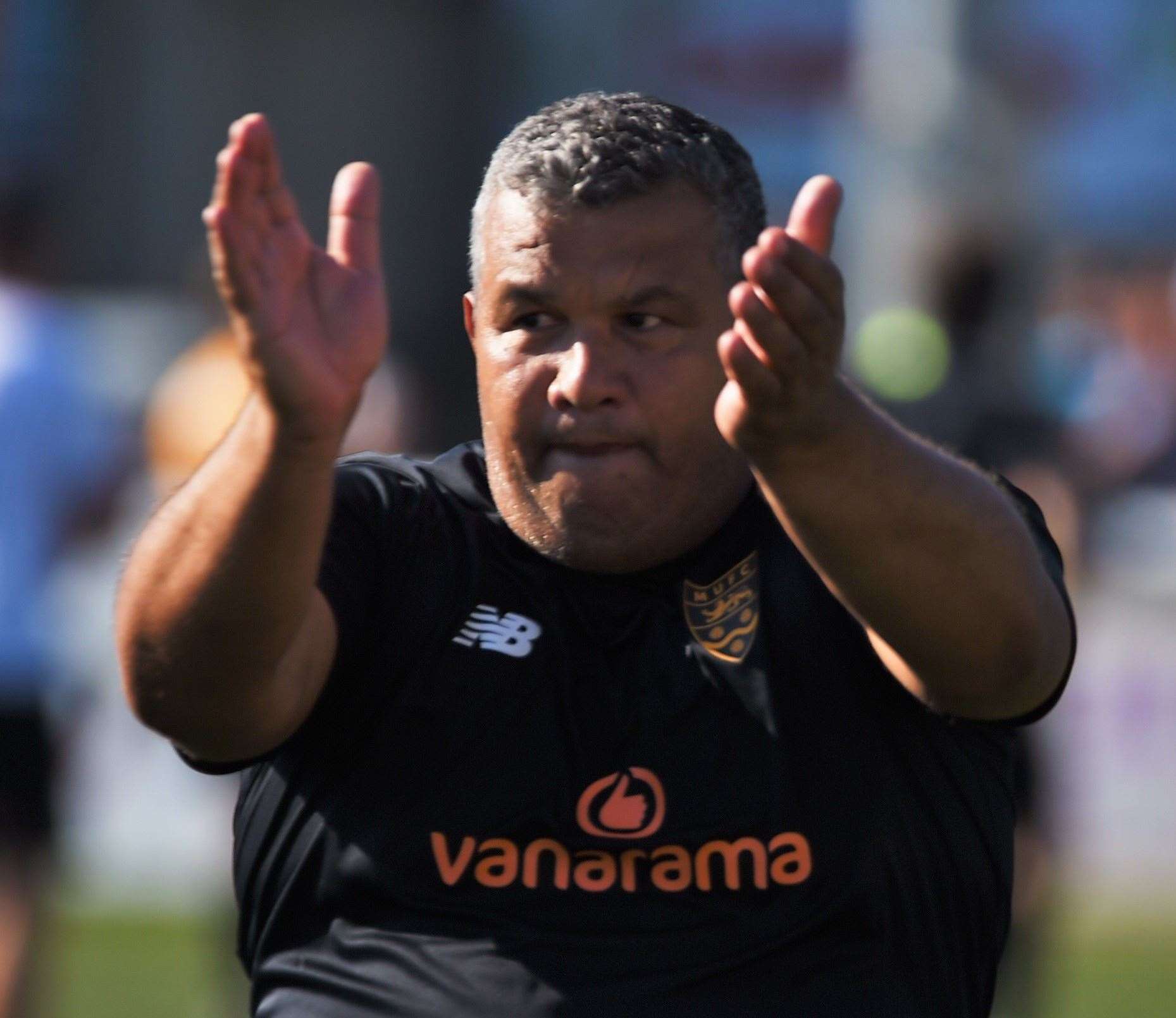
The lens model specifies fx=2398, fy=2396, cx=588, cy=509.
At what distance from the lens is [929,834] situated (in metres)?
2.96

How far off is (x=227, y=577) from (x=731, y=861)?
2.32 ft

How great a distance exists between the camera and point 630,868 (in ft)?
9.44

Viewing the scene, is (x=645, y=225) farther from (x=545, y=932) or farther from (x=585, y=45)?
(x=585, y=45)

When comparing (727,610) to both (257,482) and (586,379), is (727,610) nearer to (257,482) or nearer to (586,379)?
(586,379)

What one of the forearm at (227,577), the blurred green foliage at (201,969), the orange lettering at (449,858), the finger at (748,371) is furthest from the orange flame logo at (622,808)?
the blurred green foliage at (201,969)

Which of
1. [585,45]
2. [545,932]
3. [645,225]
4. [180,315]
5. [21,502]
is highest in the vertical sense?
[585,45]

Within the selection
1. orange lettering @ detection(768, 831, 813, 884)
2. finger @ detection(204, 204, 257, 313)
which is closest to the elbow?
orange lettering @ detection(768, 831, 813, 884)

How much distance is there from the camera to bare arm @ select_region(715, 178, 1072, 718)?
8.39 ft

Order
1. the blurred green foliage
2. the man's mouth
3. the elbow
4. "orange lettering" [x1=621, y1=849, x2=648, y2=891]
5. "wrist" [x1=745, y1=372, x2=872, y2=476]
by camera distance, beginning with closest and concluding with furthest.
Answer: "wrist" [x1=745, y1=372, x2=872, y2=476] → the elbow → "orange lettering" [x1=621, y1=849, x2=648, y2=891] → the man's mouth → the blurred green foliage

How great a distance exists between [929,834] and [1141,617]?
643 centimetres

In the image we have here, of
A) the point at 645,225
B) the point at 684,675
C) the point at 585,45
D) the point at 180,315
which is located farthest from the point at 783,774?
the point at 585,45

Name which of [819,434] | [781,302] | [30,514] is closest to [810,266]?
[781,302]

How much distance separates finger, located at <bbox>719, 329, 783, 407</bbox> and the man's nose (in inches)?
14.9

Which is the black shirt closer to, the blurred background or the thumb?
the thumb
